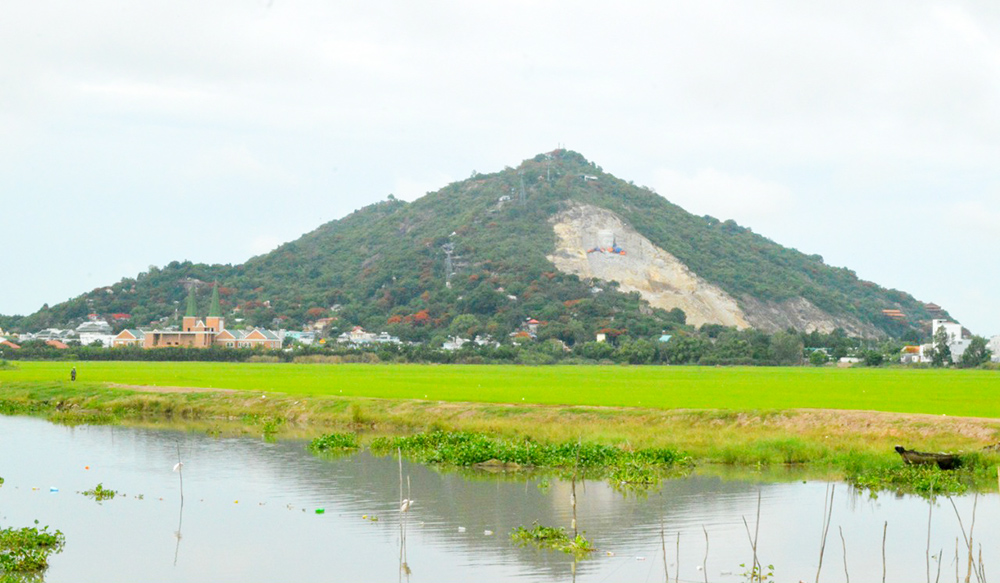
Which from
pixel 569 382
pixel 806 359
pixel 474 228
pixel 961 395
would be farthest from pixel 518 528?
pixel 474 228

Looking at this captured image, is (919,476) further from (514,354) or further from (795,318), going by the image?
(795,318)

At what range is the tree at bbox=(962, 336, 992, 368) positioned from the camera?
103562 mm

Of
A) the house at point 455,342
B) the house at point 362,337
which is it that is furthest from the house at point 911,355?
the house at point 362,337

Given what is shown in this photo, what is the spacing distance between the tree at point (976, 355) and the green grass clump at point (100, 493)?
305 feet

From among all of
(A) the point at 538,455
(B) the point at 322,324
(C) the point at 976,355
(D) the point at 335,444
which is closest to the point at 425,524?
(A) the point at 538,455

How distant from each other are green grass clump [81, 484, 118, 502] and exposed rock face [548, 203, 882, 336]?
5499 inches

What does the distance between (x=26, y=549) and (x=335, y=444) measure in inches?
645

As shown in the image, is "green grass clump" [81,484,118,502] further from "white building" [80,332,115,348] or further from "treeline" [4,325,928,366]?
"white building" [80,332,115,348]

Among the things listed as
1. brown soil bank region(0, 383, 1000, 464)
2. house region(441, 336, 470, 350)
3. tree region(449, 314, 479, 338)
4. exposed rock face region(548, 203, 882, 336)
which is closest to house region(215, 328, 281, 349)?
house region(441, 336, 470, 350)

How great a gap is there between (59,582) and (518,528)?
25.9 ft

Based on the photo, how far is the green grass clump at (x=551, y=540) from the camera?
61.5 feet

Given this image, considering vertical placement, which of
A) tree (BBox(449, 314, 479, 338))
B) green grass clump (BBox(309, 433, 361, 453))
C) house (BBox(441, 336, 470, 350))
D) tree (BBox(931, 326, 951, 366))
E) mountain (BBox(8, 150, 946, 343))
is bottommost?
green grass clump (BBox(309, 433, 361, 453))

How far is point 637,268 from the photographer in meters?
176

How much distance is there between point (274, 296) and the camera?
182875 mm
